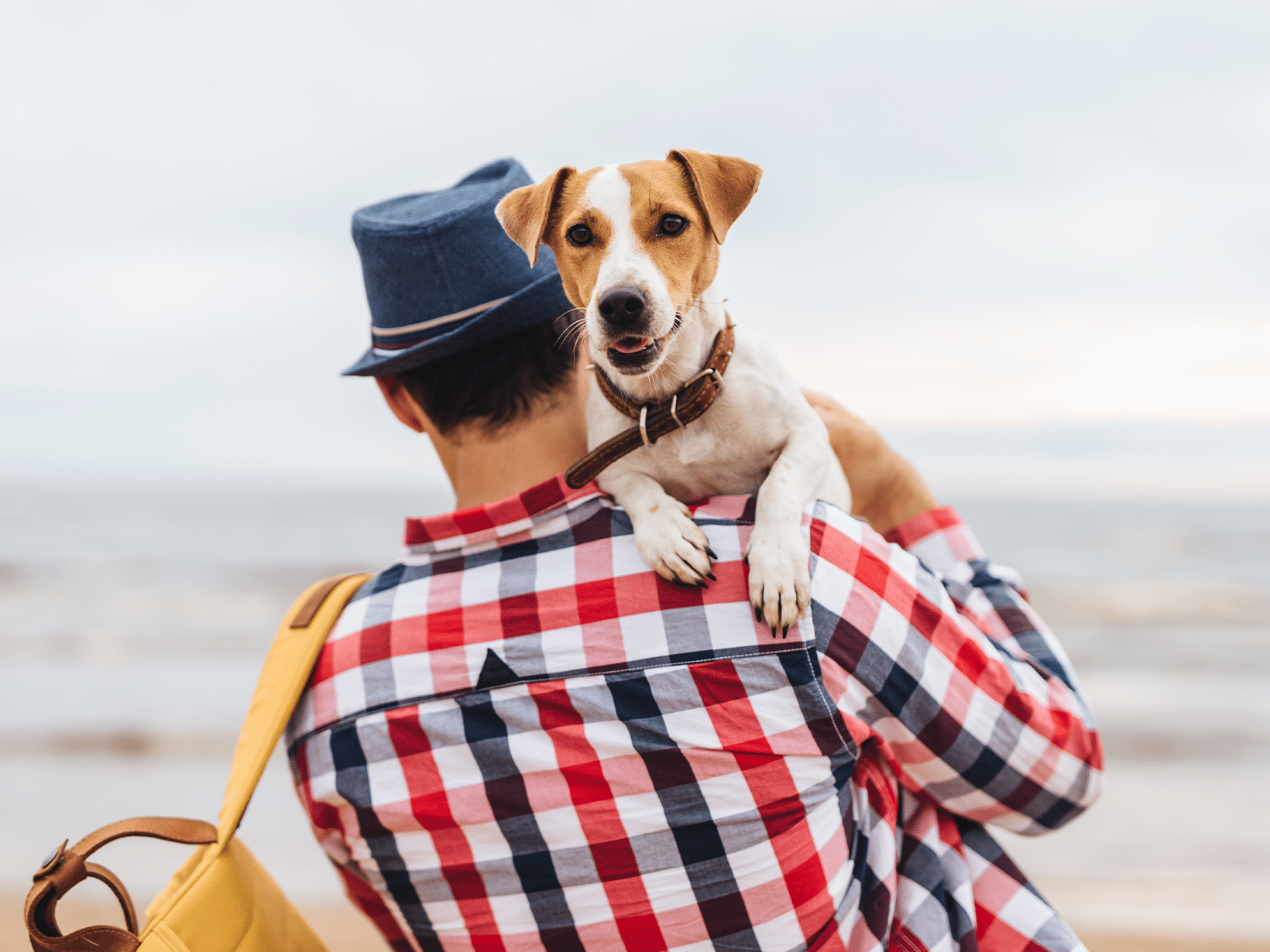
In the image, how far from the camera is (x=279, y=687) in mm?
1346

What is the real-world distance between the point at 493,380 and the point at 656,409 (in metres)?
0.30

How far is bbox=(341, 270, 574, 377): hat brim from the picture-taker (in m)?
1.45

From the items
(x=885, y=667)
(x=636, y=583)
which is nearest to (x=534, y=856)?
(x=636, y=583)

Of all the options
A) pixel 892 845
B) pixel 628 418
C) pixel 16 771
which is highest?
pixel 628 418

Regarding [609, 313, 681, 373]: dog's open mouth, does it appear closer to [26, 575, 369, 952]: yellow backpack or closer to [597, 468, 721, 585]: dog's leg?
[597, 468, 721, 585]: dog's leg

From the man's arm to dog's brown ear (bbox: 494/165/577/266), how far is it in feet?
2.51

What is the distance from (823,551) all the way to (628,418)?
554 mm

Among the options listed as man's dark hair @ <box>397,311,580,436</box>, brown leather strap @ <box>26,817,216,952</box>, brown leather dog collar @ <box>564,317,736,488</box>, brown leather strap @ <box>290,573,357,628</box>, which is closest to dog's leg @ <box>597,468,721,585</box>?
brown leather dog collar @ <box>564,317,736,488</box>

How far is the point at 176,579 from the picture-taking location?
10.0 metres

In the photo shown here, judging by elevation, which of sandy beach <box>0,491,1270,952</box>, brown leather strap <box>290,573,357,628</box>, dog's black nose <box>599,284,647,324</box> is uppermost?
dog's black nose <box>599,284,647,324</box>

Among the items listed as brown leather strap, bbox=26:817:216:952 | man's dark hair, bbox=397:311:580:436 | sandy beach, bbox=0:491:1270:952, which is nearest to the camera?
brown leather strap, bbox=26:817:216:952

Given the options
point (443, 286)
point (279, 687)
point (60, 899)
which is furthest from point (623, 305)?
point (60, 899)

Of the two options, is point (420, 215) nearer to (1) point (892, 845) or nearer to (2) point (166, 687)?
(1) point (892, 845)

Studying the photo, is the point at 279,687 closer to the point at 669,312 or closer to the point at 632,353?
the point at 632,353
